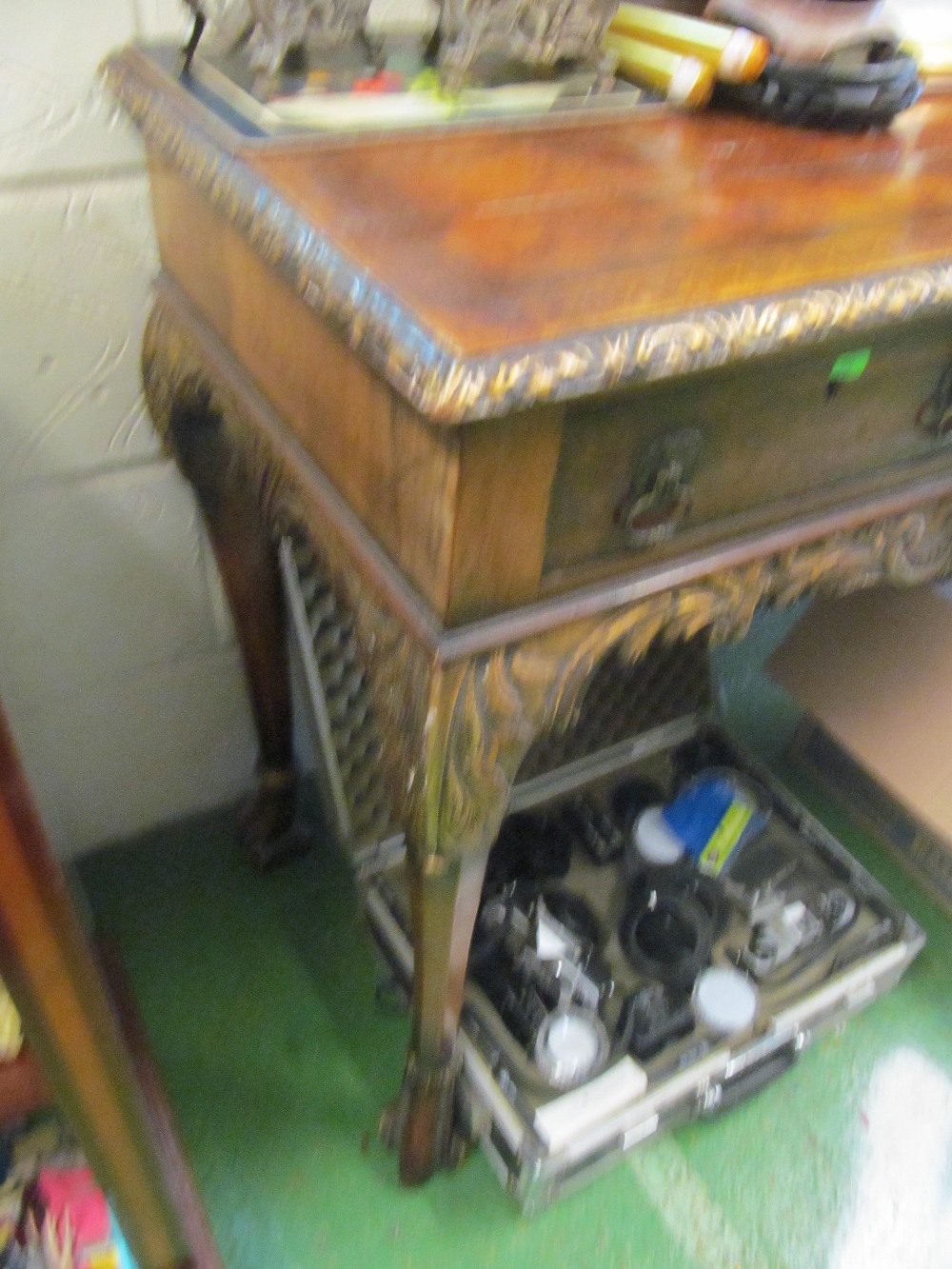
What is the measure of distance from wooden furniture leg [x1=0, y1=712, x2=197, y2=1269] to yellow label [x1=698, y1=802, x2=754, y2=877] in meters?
0.70

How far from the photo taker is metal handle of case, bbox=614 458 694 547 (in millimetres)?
507

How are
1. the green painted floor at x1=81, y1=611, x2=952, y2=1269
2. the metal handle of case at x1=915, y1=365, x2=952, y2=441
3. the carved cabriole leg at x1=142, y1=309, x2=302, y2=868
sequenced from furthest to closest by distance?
the green painted floor at x1=81, y1=611, x2=952, y2=1269
the carved cabriole leg at x1=142, y1=309, x2=302, y2=868
the metal handle of case at x1=915, y1=365, x2=952, y2=441

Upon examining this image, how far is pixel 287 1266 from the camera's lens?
853 millimetres

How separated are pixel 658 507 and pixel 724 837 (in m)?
0.72

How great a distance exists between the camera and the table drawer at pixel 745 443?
1.60 feet

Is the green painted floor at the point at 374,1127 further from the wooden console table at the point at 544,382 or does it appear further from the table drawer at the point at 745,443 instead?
the table drawer at the point at 745,443

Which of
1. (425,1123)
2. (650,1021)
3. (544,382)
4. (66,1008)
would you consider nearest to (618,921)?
(650,1021)

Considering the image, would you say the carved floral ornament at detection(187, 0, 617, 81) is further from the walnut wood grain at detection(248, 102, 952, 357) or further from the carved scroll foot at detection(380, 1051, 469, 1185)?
the carved scroll foot at detection(380, 1051, 469, 1185)

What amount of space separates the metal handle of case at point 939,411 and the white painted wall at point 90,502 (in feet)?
2.02

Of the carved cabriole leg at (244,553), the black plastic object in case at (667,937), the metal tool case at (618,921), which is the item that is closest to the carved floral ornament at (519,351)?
the carved cabriole leg at (244,553)

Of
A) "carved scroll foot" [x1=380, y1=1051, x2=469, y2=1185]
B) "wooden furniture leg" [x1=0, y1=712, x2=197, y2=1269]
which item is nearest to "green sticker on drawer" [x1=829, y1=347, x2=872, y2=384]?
"wooden furniture leg" [x1=0, y1=712, x2=197, y2=1269]

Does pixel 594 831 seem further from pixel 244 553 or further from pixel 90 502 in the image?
pixel 90 502

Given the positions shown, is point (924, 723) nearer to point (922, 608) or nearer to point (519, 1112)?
point (922, 608)

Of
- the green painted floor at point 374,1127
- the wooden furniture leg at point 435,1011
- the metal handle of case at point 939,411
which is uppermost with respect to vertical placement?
the metal handle of case at point 939,411
